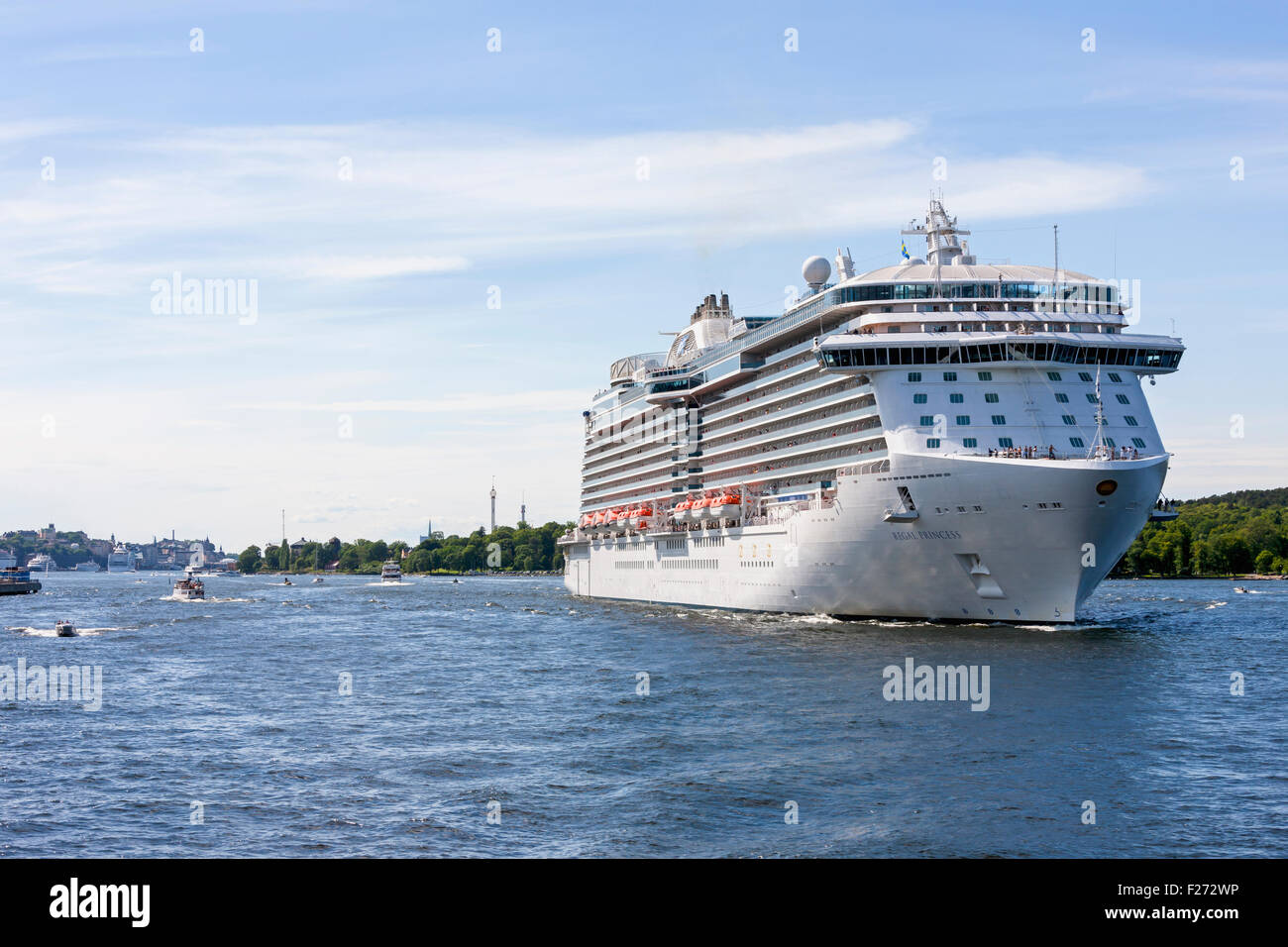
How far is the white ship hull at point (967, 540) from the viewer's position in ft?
160

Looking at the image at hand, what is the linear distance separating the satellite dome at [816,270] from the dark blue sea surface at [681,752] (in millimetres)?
31289

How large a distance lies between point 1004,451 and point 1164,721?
68.0ft

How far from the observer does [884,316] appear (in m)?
59.3

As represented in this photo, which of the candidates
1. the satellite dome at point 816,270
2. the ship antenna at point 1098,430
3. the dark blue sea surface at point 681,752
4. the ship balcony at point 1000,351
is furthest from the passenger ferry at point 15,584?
the ship antenna at point 1098,430

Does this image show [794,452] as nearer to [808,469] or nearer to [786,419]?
[808,469]

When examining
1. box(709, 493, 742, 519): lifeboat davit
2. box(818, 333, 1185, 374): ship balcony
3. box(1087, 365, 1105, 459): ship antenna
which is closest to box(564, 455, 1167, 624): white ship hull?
box(1087, 365, 1105, 459): ship antenna

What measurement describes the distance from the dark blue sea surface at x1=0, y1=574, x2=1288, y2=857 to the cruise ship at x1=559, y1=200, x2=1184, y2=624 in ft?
10.0

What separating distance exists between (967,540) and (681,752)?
2585 centimetres

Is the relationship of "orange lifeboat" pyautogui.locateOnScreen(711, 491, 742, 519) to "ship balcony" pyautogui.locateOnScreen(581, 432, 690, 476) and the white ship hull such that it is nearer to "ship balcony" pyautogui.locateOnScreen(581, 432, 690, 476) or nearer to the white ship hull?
the white ship hull

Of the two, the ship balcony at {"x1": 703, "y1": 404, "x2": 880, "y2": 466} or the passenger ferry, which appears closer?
the ship balcony at {"x1": 703, "y1": 404, "x2": 880, "y2": 466}

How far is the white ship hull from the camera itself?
48.9 m
